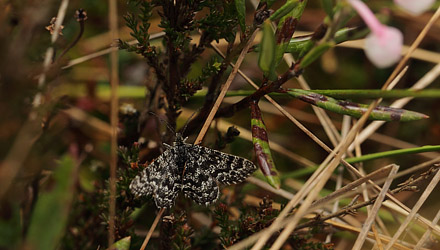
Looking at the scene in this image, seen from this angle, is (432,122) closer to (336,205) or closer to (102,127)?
(336,205)

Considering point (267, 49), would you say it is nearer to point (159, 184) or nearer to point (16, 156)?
point (159, 184)

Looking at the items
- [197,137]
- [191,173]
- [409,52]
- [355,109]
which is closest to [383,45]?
[355,109]

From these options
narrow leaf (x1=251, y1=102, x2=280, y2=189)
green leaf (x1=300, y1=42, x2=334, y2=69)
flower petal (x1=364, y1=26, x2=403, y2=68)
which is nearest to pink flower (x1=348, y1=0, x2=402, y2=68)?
flower petal (x1=364, y1=26, x2=403, y2=68)

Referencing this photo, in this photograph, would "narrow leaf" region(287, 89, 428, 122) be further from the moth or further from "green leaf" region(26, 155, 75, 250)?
"green leaf" region(26, 155, 75, 250)

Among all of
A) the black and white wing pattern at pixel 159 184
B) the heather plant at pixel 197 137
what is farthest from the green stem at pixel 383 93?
the black and white wing pattern at pixel 159 184

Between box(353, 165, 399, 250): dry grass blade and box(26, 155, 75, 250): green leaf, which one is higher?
box(26, 155, 75, 250): green leaf

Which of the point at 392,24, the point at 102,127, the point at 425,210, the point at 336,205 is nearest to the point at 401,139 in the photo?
the point at 425,210

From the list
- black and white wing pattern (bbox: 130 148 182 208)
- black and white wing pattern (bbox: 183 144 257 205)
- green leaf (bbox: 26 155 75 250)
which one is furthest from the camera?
black and white wing pattern (bbox: 183 144 257 205)

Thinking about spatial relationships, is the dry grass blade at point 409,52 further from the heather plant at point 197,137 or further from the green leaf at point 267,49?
the green leaf at point 267,49
